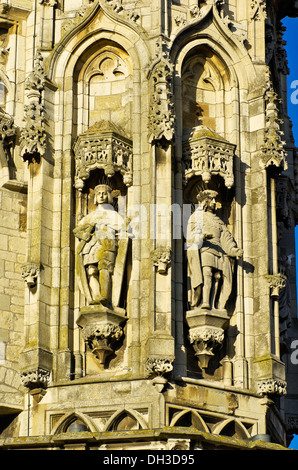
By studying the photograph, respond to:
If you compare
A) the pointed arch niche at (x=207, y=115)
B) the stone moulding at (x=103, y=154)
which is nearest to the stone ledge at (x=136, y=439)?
the stone moulding at (x=103, y=154)

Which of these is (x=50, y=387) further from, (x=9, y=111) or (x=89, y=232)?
(x=9, y=111)

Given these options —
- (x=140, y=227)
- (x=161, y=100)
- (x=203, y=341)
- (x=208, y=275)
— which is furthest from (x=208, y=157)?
(x=203, y=341)

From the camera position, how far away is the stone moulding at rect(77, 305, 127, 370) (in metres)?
32.3

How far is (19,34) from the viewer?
36.1m

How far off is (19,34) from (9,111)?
1591 millimetres

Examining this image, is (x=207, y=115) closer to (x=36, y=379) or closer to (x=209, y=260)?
(x=209, y=260)

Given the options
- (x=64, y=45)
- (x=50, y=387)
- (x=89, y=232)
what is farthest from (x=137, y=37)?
(x=50, y=387)

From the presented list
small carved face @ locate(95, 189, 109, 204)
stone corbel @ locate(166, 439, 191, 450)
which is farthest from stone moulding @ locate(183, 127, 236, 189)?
stone corbel @ locate(166, 439, 191, 450)

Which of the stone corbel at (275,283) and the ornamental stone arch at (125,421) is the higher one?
the stone corbel at (275,283)

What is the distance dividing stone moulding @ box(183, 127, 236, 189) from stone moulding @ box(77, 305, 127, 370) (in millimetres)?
2996

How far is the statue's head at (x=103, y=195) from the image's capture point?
3331cm

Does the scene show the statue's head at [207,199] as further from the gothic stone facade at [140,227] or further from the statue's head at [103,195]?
the statue's head at [103,195]

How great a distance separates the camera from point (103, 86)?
3469cm

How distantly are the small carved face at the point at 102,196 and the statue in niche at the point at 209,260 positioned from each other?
1564 millimetres
